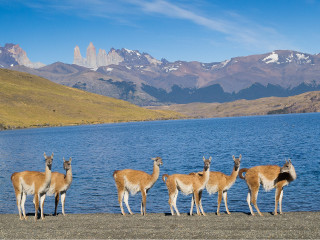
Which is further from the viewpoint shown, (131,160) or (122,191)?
(131,160)

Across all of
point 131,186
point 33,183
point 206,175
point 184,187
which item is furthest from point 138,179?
point 33,183

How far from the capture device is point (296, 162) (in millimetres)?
58812

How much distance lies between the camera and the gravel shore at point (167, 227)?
18.2 m

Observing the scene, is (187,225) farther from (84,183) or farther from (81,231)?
(84,183)

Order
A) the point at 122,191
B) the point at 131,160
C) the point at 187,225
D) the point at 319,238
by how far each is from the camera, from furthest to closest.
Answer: the point at 131,160 → the point at 122,191 → the point at 187,225 → the point at 319,238

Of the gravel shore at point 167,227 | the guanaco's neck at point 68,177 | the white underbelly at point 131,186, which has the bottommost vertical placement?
the gravel shore at point 167,227

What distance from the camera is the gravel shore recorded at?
18.2m

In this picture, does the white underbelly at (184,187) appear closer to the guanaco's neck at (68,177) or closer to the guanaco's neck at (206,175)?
the guanaco's neck at (206,175)

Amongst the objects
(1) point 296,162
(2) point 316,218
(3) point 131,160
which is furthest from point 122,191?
(3) point 131,160

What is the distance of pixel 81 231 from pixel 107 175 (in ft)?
102

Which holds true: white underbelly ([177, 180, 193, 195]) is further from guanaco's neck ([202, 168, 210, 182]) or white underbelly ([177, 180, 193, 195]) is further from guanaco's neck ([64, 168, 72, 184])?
guanaco's neck ([64, 168, 72, 184])

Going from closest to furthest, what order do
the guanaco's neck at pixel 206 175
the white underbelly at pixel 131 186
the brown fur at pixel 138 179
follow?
1. the guanaco's neck at pixel 206 175
2. the brown fur at pixel 138 179
3. the white underbelly at pixel 131 186

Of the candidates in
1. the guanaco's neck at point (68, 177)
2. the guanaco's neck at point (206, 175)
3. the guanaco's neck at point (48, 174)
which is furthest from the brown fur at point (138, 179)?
the guanaco's neck at point (48, 174)

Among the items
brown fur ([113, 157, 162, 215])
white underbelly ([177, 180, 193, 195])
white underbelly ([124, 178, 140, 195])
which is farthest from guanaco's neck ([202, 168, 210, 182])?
white underbelly ([124, 178, 140, 195])
